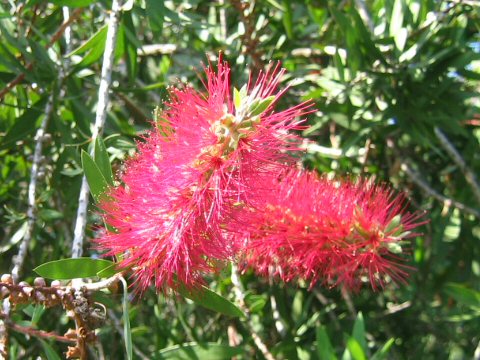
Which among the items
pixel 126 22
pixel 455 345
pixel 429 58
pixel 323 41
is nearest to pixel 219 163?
pixel 126 22

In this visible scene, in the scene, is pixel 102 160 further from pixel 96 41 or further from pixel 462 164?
pixel 462 164

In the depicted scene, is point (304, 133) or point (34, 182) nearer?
point (34, 182)

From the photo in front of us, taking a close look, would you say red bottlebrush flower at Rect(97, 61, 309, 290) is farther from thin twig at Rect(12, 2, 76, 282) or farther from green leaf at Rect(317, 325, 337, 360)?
green leaf at Rect(317, 325, 337, 360)

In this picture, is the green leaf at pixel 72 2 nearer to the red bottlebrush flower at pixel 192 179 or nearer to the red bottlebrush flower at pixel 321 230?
the red bottlebrush flower at pixel 192 179

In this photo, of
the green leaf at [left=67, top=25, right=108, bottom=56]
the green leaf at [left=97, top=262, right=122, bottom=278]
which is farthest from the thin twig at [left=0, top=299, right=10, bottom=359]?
the green leaf at [left=67, top=25, right=108, bottom=56]

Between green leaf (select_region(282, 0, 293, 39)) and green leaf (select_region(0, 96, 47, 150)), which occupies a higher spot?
green leaf (select_region(282, 0, 293, 39))

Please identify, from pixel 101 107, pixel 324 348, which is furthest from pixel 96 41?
pixel 324 348
